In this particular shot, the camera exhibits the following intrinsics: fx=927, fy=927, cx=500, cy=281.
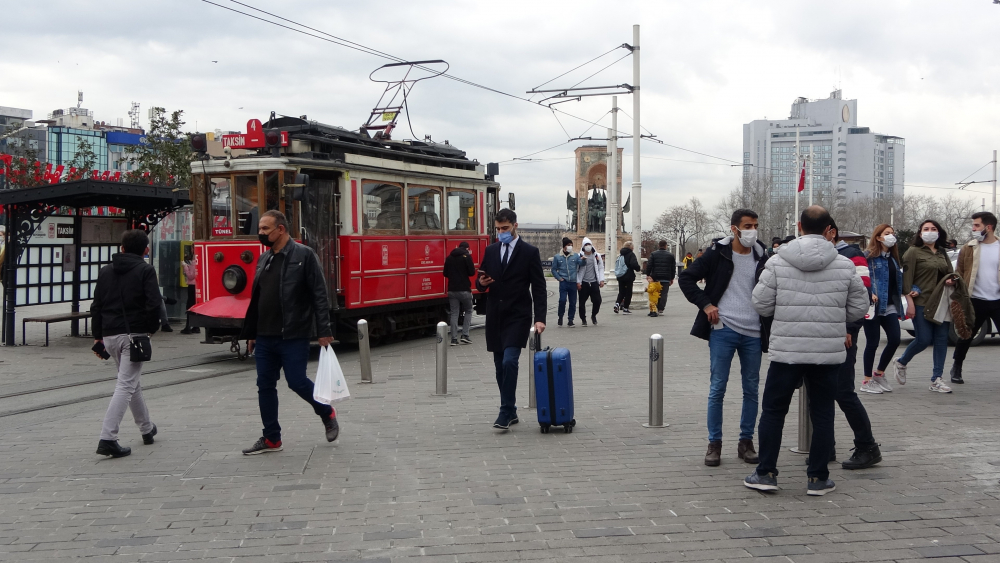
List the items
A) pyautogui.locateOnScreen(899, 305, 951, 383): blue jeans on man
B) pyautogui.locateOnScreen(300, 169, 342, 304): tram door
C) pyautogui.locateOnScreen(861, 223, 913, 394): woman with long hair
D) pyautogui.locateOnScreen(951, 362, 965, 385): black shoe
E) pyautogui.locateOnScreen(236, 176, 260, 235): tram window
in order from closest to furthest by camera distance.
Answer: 1. pyautogui.locateOnScreen(861, 223, 913, 394): woman with long hair
2. pyautogui.locateOnScreen(899, 305, 951, 383): blue jeans on man
3. pyautogui.locateOnScreen(951, 362, 965, 385): black shoe
4. pyautogui.locateOnScreen(236, 176, 260, 235): tram window
5. pyautogui.locateOnScreen(300, 169, 342, 304): tram door

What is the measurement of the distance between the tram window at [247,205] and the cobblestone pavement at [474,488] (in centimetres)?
406

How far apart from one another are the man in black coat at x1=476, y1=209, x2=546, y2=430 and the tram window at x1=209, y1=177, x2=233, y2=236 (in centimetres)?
709

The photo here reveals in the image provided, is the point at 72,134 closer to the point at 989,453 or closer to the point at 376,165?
the point at 376,165

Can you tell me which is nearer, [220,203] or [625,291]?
[220,203]

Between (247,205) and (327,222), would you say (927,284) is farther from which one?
(247,205)

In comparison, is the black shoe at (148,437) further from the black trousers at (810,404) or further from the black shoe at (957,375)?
the black shoe at (957,375)

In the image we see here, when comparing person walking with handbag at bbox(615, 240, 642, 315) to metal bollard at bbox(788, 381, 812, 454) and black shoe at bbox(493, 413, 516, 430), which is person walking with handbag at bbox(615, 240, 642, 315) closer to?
black shoe at bbox(493, 413, 516, 430)

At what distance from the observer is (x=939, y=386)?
991 cm

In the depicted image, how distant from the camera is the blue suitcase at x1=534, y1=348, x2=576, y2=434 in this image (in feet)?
25.5

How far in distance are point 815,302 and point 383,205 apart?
422 inches

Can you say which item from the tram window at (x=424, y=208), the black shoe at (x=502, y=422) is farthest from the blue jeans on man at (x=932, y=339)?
the tram window at (x=424, y=208)

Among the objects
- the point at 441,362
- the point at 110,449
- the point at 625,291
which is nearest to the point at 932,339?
the point at 441,362

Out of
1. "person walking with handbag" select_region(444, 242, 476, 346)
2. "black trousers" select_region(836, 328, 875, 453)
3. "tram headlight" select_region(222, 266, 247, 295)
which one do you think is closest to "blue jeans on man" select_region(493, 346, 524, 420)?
"black trousers" select_region(836, 328, 875, 453)

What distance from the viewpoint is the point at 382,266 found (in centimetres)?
1542
